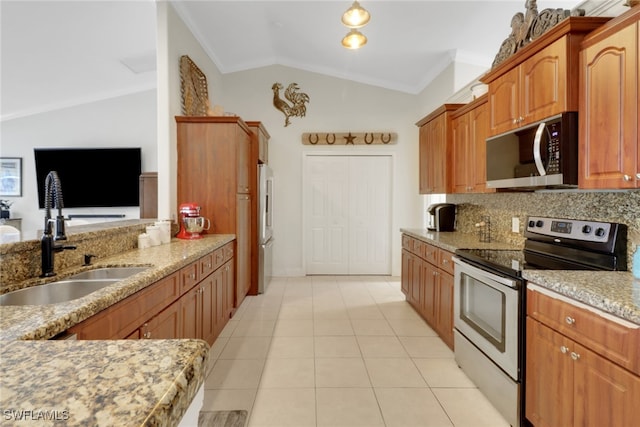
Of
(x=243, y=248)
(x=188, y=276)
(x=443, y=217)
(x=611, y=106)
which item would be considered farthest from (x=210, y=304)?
(x=611, y=106)

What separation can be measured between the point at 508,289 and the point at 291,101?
451cm

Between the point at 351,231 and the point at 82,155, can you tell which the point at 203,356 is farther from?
the point at 82,155

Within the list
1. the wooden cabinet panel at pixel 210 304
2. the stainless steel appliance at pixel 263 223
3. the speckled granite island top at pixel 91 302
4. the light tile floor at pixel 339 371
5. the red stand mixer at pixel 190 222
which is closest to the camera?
the speckled granite island top at pixel 91 302

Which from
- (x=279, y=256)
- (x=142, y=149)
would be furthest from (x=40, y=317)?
(x=142, y=149)

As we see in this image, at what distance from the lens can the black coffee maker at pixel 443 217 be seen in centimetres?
382

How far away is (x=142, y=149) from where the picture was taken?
526cm

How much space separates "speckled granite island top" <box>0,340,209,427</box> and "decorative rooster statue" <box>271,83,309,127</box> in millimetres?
4998

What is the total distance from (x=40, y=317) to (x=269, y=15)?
13.1 ft

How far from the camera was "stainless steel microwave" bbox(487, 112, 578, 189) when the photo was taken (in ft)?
5.97

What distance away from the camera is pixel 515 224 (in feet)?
9.27

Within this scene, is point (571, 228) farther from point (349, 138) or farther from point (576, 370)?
point (349, 138)

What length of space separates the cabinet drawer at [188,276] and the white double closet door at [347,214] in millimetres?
3111

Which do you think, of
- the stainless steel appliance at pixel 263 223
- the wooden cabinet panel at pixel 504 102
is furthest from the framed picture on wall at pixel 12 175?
the wooden cabinet panel at pixel 504 102

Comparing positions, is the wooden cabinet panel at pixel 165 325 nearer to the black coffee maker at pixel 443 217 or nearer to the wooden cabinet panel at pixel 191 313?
the wooden cabinet panel at pixel 191 313
